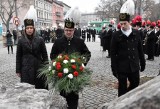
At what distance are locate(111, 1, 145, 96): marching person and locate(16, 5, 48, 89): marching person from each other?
3.73 ft

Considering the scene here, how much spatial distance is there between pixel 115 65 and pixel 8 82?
4377 mm

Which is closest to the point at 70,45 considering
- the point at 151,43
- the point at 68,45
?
the point at 68,45

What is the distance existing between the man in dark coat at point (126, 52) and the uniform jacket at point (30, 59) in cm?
119

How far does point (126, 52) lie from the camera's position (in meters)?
4.24

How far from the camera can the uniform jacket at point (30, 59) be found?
4.29 m

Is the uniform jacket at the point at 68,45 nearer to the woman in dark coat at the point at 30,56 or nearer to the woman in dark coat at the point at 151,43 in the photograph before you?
the woman in dark coat at the point at 30,56

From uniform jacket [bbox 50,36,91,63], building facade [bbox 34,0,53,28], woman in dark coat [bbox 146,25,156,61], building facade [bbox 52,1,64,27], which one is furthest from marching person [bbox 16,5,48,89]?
building facade [bbox 52,1,64,27]

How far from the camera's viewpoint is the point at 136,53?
14.1 feet

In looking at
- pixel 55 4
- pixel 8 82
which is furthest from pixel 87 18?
pixel 8 82

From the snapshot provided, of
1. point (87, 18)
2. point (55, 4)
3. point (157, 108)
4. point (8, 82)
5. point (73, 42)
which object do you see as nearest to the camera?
point (157, 108)

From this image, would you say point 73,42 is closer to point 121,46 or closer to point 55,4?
point 121,46

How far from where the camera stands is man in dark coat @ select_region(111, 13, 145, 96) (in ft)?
13.8

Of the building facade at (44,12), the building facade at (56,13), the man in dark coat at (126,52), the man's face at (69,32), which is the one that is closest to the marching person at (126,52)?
the man in dark coat at (126,52)

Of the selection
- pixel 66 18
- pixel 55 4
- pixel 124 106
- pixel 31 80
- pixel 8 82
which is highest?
pixel 55 4
